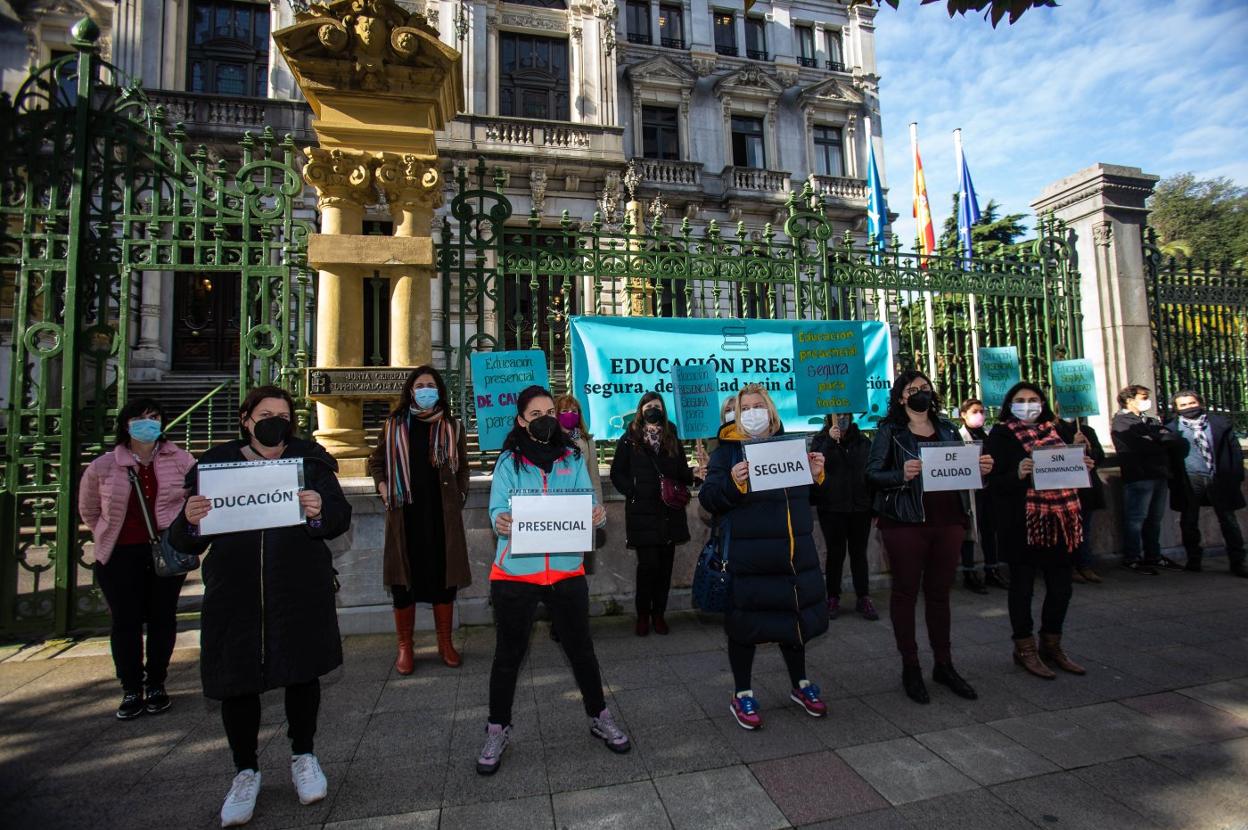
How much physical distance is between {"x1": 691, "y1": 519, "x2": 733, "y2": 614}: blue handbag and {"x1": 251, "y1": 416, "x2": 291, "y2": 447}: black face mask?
2.32 metres

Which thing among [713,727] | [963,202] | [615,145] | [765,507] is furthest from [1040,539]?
[615,145]

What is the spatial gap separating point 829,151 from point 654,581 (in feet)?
78.6

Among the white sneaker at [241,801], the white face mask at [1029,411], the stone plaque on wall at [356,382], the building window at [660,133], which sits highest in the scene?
the building window at [660,133]

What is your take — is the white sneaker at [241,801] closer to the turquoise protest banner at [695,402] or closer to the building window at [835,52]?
the turquoise protest banner at [695,402]

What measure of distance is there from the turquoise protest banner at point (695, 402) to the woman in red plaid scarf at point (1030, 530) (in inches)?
86.3

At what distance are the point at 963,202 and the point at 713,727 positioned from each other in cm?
1670

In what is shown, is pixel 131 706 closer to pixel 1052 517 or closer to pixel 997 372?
pixel 1052 517

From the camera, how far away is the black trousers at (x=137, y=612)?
154 inches

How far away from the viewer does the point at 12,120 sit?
211 inches

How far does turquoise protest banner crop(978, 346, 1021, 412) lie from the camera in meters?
6.69

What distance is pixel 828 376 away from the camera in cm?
600

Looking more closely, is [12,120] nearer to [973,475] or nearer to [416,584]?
[416,584]

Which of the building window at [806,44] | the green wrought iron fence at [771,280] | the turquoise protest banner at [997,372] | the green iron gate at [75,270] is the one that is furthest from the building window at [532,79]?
the turquoise protest banner at [997,372]

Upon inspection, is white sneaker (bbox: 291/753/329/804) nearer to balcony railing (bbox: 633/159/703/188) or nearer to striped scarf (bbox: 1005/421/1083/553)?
striped scarf (bbox: 1005/421/1083/553)
